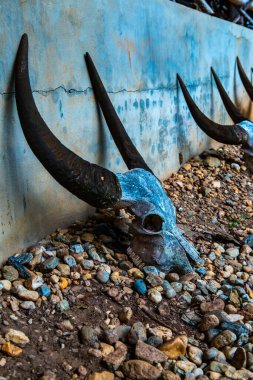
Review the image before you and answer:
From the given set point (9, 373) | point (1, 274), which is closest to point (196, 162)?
point (1, 274)

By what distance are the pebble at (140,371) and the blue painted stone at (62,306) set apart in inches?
18.5

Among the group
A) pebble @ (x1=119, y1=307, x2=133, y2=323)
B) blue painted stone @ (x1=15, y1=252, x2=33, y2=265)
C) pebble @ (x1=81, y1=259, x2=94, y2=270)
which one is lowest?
pebble @ (x1=119, y1=307, x2=133, y2=323)

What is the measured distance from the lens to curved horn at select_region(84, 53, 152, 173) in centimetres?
311

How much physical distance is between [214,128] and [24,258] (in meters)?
Answer: 2.72

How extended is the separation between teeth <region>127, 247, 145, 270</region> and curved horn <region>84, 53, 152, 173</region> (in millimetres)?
626

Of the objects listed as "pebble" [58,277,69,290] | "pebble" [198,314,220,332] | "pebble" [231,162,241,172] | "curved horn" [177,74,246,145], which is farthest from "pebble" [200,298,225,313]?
"pebble" [231,162,241,172]

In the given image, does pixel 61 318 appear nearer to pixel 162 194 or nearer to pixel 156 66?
pixel 162 194

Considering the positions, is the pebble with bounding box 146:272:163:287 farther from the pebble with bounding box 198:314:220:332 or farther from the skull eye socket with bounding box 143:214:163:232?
the pebble with bounding box 198:314:220:332

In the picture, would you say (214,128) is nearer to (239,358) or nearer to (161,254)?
(161,254)

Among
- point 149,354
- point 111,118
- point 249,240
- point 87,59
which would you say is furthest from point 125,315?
point 87,59

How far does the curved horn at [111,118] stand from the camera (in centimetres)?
311

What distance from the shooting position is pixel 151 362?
2.02 m

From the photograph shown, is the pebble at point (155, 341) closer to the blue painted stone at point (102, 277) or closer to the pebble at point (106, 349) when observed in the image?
the pebble at point (106, 349)

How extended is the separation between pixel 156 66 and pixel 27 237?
7.06ft
